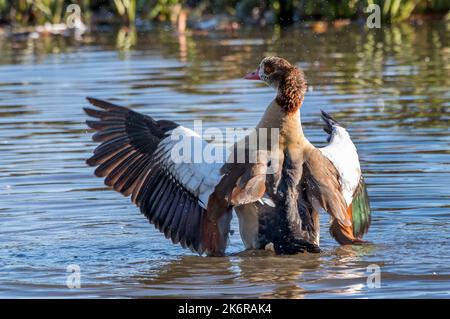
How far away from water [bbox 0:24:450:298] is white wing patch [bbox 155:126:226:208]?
0.51m

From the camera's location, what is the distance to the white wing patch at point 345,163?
301 inches

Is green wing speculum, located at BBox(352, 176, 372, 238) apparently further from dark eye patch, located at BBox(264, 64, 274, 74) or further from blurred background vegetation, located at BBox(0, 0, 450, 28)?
blurred background vegetation, located at BBox(0, 0, 450, 28)

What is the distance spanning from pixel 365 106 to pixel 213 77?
10.5 ft

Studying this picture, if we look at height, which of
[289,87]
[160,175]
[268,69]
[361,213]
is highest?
[268,69]

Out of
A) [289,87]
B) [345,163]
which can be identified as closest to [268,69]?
[289,87]

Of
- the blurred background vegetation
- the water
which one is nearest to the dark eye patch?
the water

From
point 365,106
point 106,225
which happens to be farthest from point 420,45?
point 106,225

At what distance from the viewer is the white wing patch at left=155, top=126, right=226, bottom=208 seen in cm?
739

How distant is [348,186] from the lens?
769 cm

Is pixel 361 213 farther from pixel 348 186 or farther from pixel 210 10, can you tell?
pixel 210 10

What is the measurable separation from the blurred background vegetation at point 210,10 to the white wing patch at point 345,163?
517 inches

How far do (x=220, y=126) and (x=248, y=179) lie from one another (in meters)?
4.54

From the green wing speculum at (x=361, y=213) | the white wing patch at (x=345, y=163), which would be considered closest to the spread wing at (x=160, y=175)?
the white wing patch at (x=345, y=163)
